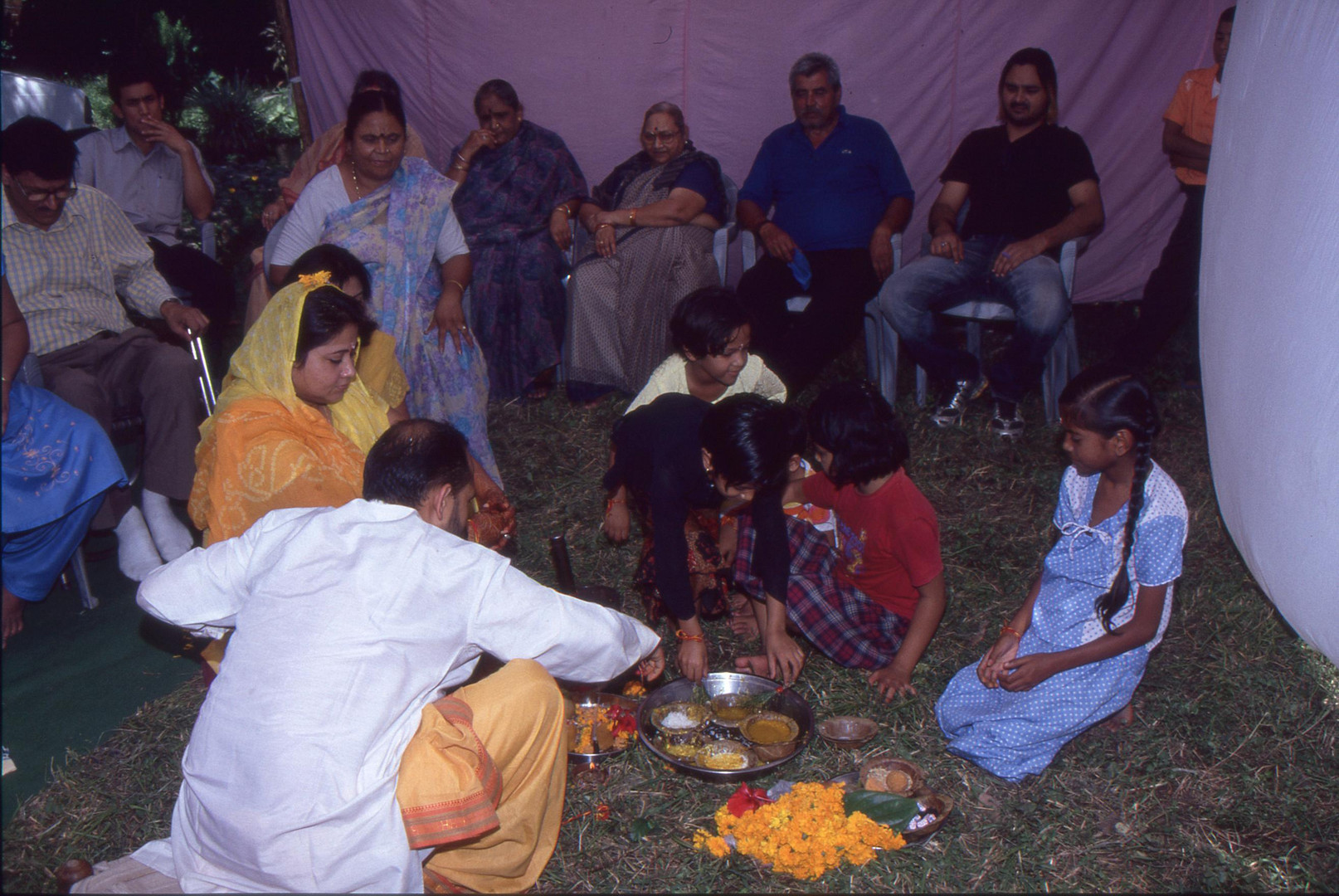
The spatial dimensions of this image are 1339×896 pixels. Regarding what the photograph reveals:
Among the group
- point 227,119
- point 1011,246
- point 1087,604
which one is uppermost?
point 1011,246

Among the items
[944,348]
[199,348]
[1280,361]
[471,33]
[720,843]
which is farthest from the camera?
[471,33]

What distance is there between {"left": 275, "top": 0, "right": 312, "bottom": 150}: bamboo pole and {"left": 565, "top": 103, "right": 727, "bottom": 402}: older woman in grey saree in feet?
6.90

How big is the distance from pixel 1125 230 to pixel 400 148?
13.5 ft

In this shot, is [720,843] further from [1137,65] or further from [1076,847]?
[1137,65]

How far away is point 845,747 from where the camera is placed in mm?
2691

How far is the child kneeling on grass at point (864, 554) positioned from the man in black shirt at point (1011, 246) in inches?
68.3

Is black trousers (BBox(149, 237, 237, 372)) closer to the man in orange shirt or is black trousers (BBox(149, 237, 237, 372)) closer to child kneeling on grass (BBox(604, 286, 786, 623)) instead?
child kneeling on grass (BBox(604, 286, 786, 623))

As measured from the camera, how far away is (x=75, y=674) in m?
3.18

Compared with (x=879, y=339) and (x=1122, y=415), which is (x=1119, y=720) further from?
(x=879, y=339)

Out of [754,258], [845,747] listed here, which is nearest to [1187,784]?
[845,747]

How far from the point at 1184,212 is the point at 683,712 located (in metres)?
3.62

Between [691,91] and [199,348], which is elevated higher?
[691,91]

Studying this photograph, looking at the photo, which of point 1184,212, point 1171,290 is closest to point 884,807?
point 1171,290

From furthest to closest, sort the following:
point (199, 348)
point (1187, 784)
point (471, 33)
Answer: point (471, 33) → point (199, 348) → point (1187, 784)
